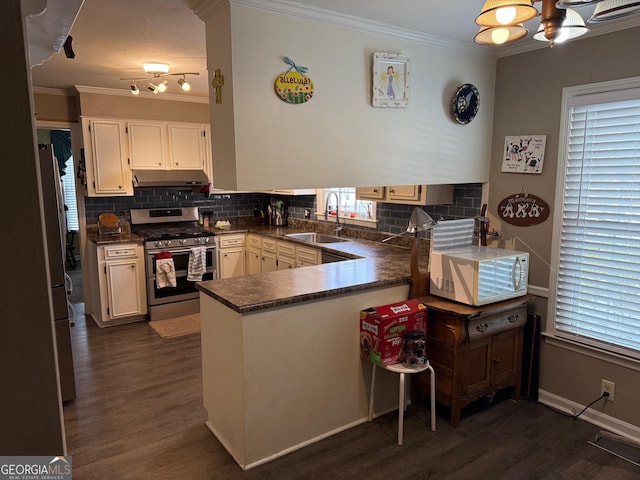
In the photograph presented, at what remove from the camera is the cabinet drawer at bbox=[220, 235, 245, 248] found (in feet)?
16.9

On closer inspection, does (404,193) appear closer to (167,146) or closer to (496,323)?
(496,323)

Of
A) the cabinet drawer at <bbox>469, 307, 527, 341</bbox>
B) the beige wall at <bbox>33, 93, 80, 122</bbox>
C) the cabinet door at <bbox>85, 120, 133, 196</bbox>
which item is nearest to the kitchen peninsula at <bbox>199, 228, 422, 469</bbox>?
the cabinet drawer at <bbox>469, 307, 527, 341</bbox>

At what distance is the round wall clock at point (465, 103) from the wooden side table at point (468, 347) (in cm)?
139

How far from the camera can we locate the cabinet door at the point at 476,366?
8.84 feet

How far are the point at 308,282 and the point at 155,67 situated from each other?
234 centimetres

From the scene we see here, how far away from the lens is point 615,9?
141 centimetres

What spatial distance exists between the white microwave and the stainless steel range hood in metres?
3.28

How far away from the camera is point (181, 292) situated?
4910 millimetres

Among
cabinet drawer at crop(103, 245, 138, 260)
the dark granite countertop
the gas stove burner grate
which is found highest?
the gas stove burner grate

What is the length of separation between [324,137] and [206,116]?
316 cm

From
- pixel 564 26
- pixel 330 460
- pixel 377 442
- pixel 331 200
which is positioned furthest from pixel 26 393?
pixel 331 200

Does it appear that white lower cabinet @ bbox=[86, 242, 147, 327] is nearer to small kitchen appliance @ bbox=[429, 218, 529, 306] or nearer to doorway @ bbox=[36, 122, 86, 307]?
doorway @ bbox=[36, 122, 86, 307]

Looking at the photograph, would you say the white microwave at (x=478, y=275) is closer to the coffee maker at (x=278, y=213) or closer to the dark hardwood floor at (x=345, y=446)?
the dark hardwood floor at (x=345, y=446)

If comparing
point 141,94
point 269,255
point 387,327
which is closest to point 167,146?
point 141,94
